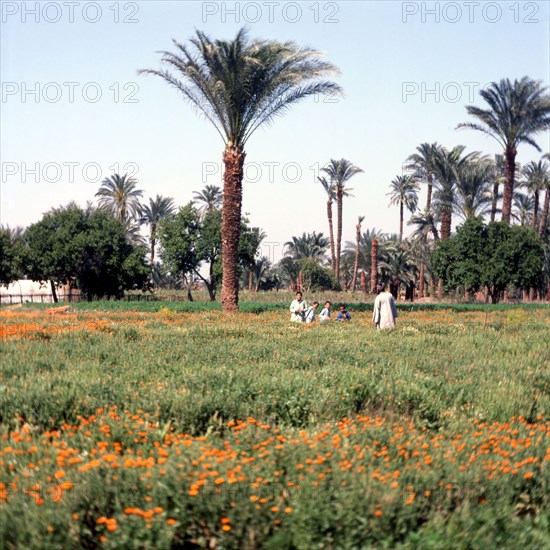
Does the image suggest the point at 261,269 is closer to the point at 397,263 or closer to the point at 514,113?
the point at 397,263

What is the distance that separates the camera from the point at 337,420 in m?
7.21

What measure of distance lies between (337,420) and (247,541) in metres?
2.97

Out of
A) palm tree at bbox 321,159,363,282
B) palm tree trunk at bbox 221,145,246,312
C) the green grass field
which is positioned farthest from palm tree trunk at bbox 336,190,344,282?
the green grass field

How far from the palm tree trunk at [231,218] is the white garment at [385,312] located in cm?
1370

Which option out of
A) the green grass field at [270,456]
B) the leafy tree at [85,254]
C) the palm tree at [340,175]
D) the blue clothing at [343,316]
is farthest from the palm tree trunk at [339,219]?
the green grass field at [270,456]

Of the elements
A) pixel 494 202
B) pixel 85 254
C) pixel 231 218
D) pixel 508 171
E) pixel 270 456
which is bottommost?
pixel 270 456

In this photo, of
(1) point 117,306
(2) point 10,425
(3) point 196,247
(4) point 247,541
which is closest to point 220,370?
(2) point 10,425

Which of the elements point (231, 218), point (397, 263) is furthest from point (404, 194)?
point (231, 218)

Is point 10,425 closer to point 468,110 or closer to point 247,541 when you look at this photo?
point 247,541

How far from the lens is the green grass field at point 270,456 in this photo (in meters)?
4.45

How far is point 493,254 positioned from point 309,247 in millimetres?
33106

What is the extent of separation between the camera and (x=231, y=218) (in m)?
30.9

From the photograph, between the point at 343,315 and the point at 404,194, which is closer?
the point at 343,315

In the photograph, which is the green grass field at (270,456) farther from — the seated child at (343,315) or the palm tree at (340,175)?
the palm tree at (340,175)
